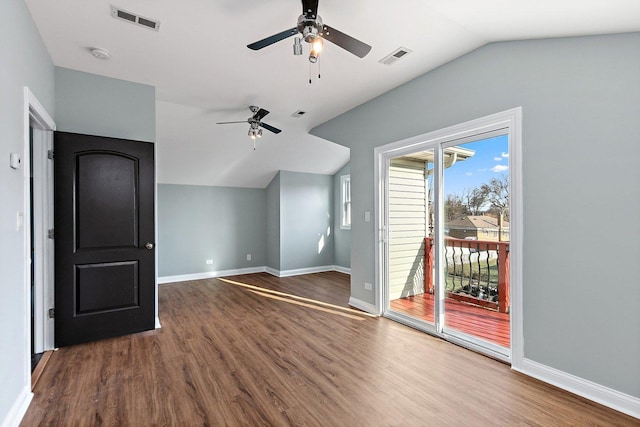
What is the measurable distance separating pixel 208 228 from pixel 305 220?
208 cm

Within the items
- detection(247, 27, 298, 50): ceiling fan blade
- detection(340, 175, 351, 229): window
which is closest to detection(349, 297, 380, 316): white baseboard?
detection(340, 175, 351, 229): window

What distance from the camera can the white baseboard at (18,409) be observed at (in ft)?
6.04

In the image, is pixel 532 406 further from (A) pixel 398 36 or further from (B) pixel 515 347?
(A) pixel 398 36

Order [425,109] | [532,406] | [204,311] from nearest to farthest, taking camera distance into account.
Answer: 1. [532,406]
2. [425,109]
3. [204,311]

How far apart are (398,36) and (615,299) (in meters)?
2.57

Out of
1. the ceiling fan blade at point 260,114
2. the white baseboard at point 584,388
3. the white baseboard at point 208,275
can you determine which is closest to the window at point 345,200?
the white baseboard at point 208,275

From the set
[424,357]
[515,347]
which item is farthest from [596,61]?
[424,357]

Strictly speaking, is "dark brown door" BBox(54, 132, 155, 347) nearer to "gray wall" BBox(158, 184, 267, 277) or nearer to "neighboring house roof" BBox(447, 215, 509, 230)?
"gray wall" BBox(158, 184, 267, 277)

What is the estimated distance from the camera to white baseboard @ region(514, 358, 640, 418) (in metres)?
2.03

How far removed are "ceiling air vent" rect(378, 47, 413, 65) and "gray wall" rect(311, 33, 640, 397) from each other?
2.16ft

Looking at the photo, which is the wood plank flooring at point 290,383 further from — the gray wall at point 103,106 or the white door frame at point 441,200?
the gray wall at point 103,106

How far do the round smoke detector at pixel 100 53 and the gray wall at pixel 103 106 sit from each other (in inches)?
20.6

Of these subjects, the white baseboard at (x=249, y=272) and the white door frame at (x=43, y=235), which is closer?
the white door frame at (x=43, y=235)

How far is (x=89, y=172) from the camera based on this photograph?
320 cm
